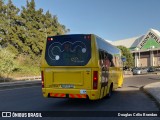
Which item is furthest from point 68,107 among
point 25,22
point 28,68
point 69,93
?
point 25,22

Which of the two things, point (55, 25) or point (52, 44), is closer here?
point (52, 44)

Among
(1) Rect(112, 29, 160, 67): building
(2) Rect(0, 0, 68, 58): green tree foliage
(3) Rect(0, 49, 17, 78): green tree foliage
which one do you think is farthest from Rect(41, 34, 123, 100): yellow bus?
(1) Rect(112, 29, 160, 67): building

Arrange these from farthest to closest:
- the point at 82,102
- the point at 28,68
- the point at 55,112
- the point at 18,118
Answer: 1. the point at 28,68
2. the point at 82,102
3. the point at 55,112
4. the point at 18,118

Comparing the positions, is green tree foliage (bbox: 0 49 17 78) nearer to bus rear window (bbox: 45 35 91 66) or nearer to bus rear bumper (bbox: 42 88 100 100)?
bus rear window (bbox: 45 35 91 66)

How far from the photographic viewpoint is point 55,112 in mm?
11430

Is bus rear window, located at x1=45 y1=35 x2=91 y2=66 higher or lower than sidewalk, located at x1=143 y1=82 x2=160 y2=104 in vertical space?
higher

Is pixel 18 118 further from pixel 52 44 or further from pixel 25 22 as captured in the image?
pixel 25 22

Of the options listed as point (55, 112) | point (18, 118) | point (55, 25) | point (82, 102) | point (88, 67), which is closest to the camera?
point (18, 118)

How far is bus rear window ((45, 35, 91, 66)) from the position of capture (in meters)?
12.9

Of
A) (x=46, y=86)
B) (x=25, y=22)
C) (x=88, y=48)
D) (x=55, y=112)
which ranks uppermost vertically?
(x=25, y=22)

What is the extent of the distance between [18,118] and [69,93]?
10.7 feet

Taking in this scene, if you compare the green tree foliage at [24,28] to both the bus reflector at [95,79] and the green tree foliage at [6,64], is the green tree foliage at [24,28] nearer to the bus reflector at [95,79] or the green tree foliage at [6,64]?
the green tree foliage at [6,64]

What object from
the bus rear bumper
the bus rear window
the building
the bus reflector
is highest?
the building

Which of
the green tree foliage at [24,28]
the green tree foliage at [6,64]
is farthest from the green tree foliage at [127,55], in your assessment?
the green tree foliage at [6,64]
